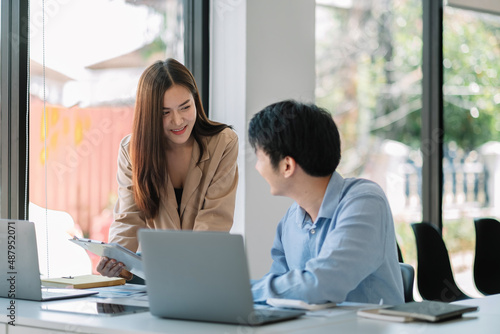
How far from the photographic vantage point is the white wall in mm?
3801

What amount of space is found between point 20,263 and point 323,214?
2.94 feet

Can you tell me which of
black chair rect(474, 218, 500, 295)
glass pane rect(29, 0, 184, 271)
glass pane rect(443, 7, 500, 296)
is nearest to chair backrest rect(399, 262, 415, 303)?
black chair rect(474, 218, 500, 295)

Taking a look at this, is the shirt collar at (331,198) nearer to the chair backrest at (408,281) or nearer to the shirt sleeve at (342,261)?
the shirt sleeve at (342,261)

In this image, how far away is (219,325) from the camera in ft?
5.24

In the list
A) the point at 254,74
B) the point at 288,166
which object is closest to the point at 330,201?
the point at 288,166

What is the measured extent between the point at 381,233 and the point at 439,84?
3.41 m

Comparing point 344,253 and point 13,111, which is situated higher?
point 13,111

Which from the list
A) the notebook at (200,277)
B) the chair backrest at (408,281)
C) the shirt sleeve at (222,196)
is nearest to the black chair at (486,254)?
the chair backrest at (408,281)

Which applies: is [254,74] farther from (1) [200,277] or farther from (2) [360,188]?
(1) [200,277]

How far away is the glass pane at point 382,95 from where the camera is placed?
514 centimetres

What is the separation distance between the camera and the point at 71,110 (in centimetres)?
332

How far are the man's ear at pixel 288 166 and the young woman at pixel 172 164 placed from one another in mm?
774

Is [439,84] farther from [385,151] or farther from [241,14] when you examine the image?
[241,14]

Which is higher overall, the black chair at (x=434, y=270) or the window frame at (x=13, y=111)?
the window frame at (x=13, y=111)
